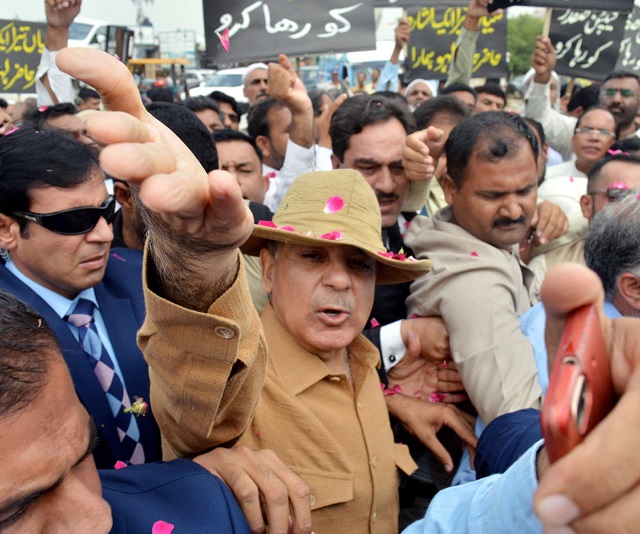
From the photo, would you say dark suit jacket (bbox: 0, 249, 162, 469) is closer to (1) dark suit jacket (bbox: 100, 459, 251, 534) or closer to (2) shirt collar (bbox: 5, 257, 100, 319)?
(2) shirt collar (bbox: 5, 257, 100, 319)

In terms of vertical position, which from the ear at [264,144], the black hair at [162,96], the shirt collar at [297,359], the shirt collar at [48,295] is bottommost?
the black hair at [162,96]

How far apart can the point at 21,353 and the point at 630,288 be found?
73.4 inches

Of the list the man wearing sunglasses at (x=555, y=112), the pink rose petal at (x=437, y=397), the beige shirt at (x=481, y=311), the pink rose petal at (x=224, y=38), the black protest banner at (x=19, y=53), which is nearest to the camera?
the beige shirt at (x=481, y=311)

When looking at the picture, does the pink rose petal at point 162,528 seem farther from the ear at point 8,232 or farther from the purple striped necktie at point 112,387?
the ear at point 8,232

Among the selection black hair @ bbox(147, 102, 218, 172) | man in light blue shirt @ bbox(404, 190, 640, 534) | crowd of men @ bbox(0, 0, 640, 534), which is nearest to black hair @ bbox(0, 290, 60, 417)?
crowd of men @ bbox(0, 0, 640, 534)

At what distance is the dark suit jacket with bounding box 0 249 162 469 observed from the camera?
2000 millimetres

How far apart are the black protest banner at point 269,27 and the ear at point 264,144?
0.67m

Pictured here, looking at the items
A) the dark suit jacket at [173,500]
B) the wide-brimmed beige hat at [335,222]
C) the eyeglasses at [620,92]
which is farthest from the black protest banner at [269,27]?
the dark suit jacket at [173,500]

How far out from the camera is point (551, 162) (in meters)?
6.98

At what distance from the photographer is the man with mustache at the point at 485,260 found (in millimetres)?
2275

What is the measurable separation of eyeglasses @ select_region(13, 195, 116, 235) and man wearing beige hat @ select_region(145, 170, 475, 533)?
53 centimetres

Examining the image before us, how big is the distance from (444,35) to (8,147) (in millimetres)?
6759

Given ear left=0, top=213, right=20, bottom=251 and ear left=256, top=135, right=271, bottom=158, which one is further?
ear left=256, top=135, right=271, bottom=158

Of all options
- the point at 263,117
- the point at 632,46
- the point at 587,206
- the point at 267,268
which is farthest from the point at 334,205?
the point at 632,46
